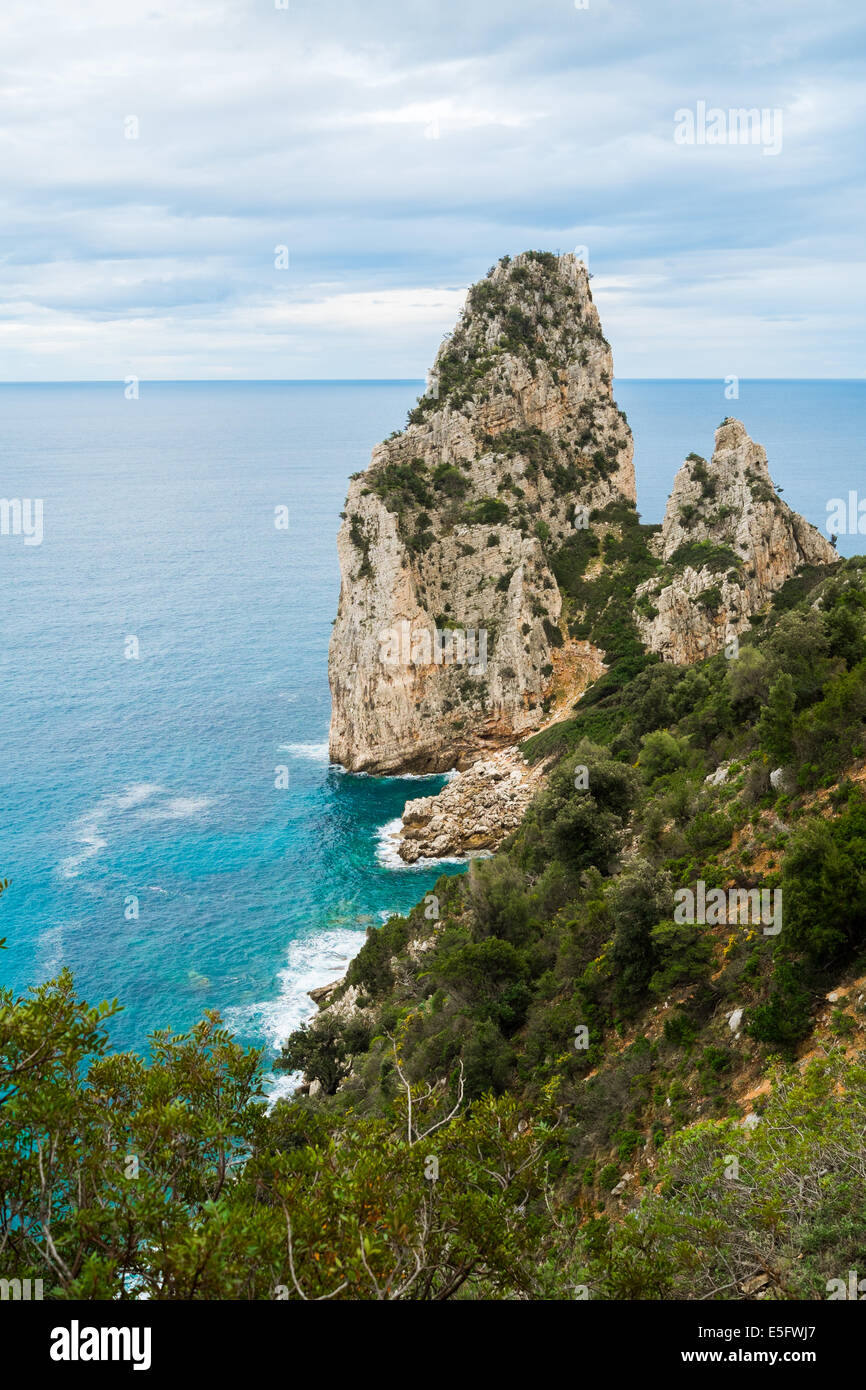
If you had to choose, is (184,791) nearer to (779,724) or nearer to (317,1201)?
(779,724)

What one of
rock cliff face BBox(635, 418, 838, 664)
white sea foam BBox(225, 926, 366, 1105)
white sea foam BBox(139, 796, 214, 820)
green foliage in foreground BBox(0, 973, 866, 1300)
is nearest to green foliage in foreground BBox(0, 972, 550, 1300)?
green foliage in foreground BBox(0, 973, 866, 1300)

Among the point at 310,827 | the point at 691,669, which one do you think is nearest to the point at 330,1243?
the point at 691,669

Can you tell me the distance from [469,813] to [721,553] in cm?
2281

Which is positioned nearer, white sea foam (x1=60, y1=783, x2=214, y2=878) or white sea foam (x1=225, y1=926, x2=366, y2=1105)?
white sea foam (x1=225, y1=926, x2=366, y2=1105)

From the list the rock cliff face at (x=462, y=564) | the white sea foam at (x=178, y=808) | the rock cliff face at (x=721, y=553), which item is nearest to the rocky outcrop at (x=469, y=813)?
the rock cliff face at (x=462, y=564)

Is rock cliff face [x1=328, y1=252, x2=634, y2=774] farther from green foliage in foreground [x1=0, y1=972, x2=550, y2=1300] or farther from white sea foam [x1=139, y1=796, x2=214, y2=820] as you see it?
green foliage in foreground [x1=0, y1=972, x2=550, y2=1300]

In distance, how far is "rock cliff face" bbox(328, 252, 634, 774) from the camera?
6066 cm

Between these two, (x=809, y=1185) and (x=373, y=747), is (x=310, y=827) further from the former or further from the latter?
(x=809, y=1185)

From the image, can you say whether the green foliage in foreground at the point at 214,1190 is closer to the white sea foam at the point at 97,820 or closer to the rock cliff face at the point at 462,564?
the white sea foam at the point at 97,820

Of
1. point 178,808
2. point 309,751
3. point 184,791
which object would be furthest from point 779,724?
point 309,751

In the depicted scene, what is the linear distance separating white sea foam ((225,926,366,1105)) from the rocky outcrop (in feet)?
27.1

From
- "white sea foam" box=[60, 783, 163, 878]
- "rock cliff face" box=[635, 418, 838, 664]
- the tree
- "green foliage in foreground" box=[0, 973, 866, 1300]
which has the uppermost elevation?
"rock cliff face" box=[635, 418, 838, 664]

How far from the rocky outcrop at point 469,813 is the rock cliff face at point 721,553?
42.7 feet

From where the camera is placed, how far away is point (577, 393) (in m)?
71.6
